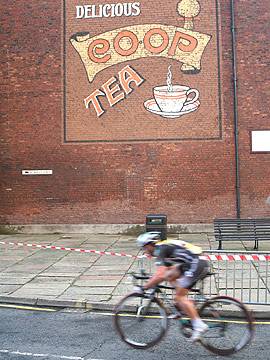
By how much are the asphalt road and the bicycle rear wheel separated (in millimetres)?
112

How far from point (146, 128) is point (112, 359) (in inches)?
487

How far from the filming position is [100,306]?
746 centimetres

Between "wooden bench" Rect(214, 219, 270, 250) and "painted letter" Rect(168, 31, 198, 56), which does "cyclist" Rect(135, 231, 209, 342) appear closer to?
"wooden bench" Rect(214, 219, 270, 250)

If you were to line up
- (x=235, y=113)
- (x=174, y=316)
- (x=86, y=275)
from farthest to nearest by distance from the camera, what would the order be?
(x=235, y=113) → (x=86, y=275) → (x=174, y=316)

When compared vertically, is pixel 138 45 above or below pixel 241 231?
above

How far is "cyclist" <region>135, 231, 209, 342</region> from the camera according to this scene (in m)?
5.07

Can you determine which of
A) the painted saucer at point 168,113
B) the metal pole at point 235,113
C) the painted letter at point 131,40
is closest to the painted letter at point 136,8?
the painted letter at point 131,40

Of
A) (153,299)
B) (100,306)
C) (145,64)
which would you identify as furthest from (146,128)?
(153,299)

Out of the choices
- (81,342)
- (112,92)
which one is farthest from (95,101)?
(81,342)

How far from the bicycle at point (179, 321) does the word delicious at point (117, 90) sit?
39.6 feet

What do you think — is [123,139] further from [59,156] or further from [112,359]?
[112,359]

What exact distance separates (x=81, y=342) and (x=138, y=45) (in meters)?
13.4

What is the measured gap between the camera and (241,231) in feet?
43.1

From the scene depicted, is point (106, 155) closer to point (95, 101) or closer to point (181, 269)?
point (95, 101)
